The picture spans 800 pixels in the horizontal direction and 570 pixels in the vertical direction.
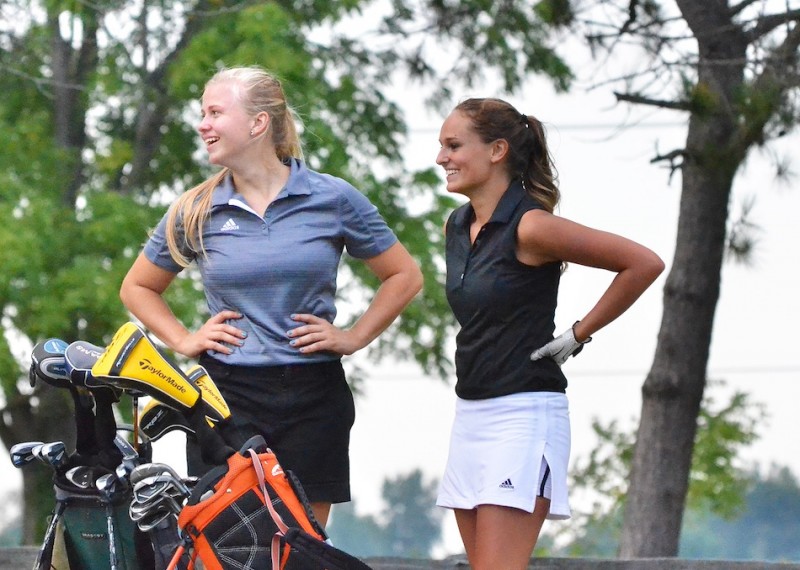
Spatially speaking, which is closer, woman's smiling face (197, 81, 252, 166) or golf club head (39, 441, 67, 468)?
golf club head (39, 441, 67, 468)

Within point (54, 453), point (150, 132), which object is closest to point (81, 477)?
point (54, 453)

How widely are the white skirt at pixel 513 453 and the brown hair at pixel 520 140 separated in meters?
0.49

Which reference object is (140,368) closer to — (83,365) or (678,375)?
(83,365)

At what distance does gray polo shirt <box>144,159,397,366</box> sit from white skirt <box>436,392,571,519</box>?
15.3 inches

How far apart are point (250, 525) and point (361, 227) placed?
90 centimetres

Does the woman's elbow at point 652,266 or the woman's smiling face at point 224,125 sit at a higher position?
the woman's smiling face at point 224,125

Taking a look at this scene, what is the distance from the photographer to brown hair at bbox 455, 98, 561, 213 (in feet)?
10.7

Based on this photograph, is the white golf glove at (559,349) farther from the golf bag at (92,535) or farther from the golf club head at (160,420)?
the golf bag at (92,535)

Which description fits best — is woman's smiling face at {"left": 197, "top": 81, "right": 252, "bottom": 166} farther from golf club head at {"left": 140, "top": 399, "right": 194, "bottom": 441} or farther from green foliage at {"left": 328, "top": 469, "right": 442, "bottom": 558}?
green foliage at {"left": 328, "top": 469, "right": 442, "bottom": 558}

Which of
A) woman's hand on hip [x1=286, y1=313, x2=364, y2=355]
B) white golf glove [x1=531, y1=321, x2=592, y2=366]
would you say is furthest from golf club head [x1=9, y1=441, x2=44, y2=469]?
white golf glove [x1=531, y1=321, x2=592, y2=366]

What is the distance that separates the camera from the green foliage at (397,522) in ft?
42.1

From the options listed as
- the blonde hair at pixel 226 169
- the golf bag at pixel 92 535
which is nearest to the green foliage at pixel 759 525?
the blonde hair at pixel 226 169

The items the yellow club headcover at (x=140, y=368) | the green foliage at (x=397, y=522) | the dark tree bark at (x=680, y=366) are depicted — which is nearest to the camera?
the yellow club headcover at (x=140, y=368)

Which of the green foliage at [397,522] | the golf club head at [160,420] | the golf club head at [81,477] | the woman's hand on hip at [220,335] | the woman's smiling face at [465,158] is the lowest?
the green foliage at [397,522]
